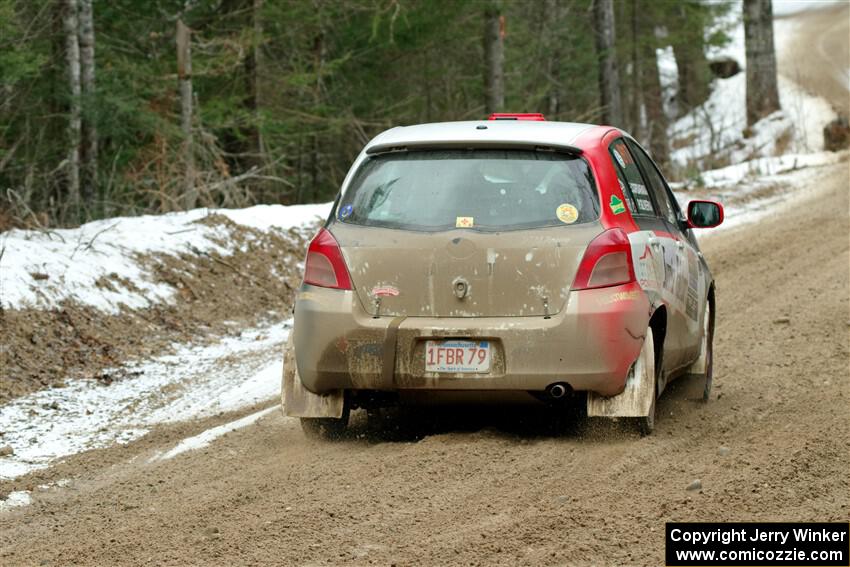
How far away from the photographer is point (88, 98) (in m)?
15.8

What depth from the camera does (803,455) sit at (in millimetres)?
5719

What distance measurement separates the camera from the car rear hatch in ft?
19.7

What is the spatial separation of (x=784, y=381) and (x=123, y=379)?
4997mm

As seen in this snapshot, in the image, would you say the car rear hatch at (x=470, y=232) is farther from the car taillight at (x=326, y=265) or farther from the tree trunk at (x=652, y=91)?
the tree trunk at (x=652, y=91)

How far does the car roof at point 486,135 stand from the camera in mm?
6336

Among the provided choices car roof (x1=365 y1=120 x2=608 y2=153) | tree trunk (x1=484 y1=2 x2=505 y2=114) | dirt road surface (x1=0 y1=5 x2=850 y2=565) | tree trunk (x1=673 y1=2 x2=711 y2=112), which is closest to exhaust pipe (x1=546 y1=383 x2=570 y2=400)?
dirt road surface (x1=0 y1=5 x2=850 y2=565)

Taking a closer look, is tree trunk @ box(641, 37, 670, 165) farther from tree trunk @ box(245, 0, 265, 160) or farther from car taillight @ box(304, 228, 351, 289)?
car taillight @ box(304, 228, 351, 289)

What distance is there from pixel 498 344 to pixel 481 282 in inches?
13.0

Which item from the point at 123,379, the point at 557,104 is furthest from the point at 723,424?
the point at 557,104

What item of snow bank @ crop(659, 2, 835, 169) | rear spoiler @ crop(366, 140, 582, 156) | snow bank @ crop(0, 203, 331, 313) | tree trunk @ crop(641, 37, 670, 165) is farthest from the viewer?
tree trunk @ crop(641, 37, 670, 165)

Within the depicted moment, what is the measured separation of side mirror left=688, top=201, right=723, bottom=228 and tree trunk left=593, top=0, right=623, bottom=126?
740 inches

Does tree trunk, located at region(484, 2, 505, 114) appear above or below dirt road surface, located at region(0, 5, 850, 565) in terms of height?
above

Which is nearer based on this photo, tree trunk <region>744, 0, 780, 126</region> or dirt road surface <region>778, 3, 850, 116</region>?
tree trunk <region>744, 0, 780, 126</region>

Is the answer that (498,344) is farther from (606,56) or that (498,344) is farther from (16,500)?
(606,56)
